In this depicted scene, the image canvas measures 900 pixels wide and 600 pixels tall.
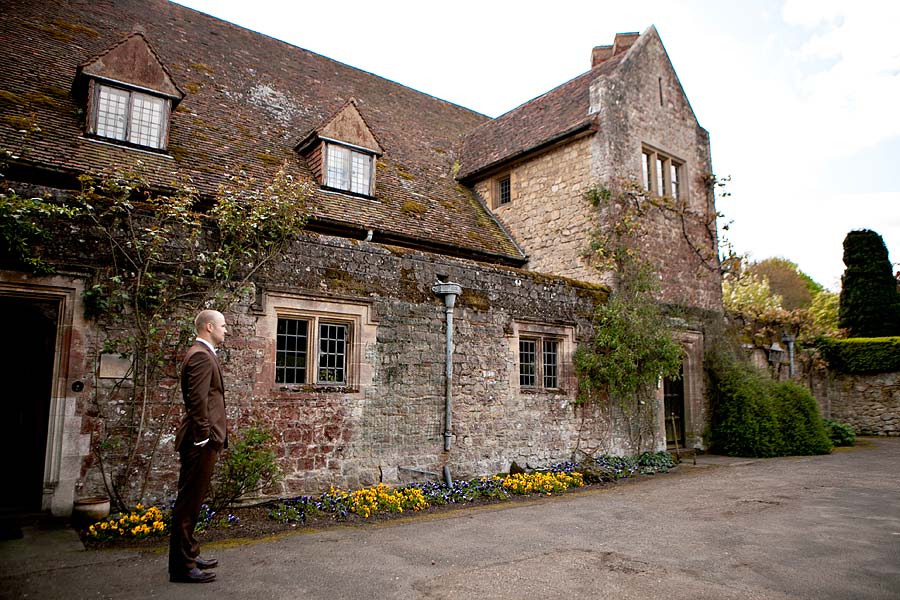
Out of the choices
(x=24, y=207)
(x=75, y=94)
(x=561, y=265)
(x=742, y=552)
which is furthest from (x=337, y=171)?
(x=742, y=552)

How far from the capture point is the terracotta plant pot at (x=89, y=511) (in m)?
6.33

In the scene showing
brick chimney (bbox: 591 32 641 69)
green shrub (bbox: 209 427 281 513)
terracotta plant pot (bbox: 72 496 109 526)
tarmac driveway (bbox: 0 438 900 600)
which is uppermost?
brick chimney (bbox: 591 32 641 69)

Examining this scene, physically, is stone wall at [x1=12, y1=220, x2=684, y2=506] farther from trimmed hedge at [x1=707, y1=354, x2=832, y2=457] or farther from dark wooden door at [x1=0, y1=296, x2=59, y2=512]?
trimmed hedge at [x1=707, y1=354, x2=832, y2=457]

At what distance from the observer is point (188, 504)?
4719 millimetres

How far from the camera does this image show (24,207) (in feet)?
20.7

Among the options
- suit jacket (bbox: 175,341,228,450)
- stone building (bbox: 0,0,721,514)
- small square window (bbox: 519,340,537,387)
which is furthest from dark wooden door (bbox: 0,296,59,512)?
small square window (bbox: 519,340,537,387)

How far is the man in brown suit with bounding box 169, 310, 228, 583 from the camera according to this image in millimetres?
4703

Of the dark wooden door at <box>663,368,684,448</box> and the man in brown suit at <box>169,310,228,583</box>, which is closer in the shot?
the man in brown suit at <box>169,310,228,583</box>

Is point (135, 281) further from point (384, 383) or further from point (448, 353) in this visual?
point (448, 353)

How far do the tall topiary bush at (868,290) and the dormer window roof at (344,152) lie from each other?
76.9 ft

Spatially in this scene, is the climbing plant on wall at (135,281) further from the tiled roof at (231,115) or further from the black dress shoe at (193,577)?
the tiled roof at (231,115)

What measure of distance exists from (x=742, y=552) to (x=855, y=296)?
25479mm

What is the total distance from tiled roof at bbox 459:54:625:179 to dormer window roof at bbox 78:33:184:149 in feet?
26.9

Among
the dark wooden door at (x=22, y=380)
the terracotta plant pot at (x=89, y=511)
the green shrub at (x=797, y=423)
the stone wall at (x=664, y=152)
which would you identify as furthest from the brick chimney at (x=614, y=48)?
the terracotta plant pot at (x=89, y=511)
